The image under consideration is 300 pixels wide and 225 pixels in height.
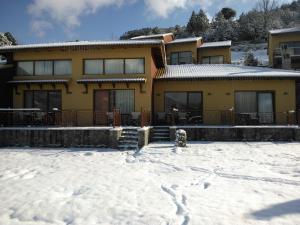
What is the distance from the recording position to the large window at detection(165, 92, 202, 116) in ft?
70.7

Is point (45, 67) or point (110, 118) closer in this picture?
point (110, 118)

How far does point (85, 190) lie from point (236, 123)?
14.0 meters

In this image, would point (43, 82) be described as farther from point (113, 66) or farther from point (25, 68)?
point (113, 66)

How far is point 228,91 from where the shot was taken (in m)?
21.3

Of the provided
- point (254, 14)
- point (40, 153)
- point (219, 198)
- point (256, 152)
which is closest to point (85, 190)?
point (219, 198)

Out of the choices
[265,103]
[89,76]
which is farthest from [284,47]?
[89,76]

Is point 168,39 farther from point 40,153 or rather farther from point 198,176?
point 198,176

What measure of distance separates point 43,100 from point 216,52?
24.0 metres

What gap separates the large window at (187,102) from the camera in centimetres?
2156

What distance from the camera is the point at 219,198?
25.3 feet

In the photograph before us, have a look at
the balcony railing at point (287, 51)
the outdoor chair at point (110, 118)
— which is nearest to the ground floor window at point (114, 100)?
the outdoor chair at point (110, 118)

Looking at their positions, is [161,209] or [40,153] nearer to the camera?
[161,209]

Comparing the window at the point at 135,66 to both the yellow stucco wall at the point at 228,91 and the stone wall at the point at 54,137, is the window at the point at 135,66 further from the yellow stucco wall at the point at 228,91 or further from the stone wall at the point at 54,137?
the stone wall at the point at 54,137

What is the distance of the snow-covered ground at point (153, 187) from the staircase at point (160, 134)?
11.9 feet
